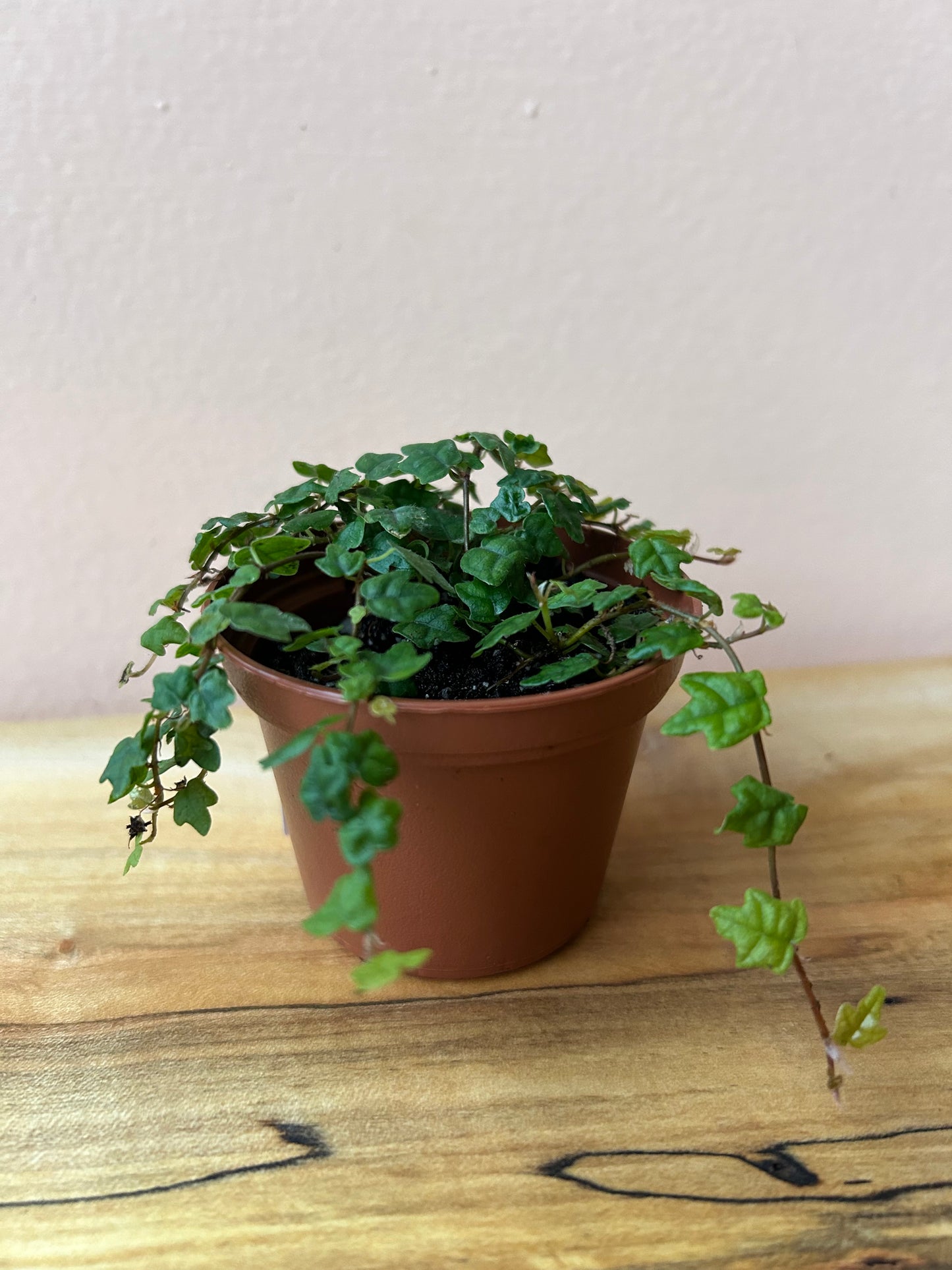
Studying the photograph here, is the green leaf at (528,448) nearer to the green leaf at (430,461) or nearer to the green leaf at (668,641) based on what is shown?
the green leaf at (430,461)

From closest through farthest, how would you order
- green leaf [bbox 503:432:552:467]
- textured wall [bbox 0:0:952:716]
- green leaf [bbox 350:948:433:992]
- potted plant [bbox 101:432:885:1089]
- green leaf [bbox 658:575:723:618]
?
green leaf [bbox 350:948:433:992] < potted plant [bbox 101:432:885:1089] < green leaf [bbox 658:575:723:618] < green leaf [bbox 503:432:552:467] < textured wall [bbox 0:0:952:716]

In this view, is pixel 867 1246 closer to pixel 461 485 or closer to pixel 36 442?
A: pixel 461 485

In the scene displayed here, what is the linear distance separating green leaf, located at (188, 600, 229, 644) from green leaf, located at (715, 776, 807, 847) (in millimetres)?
331

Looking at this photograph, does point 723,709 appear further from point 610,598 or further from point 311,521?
point 311,521

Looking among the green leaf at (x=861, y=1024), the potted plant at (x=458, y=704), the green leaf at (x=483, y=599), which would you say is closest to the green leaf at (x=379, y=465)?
the potted plant at (x=458, y=704)

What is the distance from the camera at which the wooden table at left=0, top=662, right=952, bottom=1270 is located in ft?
1.88

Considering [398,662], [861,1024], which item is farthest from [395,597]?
[861,1024]

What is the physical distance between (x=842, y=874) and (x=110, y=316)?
98cm

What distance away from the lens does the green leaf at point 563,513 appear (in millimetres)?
756

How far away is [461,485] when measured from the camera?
804 mm

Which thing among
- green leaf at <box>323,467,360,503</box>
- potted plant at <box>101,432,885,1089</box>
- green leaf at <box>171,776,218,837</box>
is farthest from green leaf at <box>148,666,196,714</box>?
green leaf at <box>323,467,360,503</box>

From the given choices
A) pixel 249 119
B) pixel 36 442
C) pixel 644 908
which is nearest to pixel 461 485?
pixel 644 908

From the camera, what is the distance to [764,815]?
1.85 ft

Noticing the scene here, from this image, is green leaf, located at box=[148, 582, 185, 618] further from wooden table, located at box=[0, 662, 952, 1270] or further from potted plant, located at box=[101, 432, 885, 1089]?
wooden table, located at box=[0, 662, 952, 1270]
